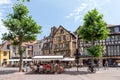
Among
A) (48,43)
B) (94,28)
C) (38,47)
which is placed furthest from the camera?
(38,47)

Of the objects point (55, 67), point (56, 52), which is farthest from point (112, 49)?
point (55, 67)

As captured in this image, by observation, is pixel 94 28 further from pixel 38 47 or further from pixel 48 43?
pixel 38 47

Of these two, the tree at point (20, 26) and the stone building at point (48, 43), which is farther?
the stone building at point (48, 43)

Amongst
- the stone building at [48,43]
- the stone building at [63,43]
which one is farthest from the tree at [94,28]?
the stone building at [48,43]

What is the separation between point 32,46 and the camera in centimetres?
10462

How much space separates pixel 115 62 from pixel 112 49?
364 centimetres

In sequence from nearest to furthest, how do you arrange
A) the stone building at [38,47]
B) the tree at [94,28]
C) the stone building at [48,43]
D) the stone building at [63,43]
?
the tree at [94,28], the stone building at [63,43], the stone building at [48,43], the stone building at [38,47]

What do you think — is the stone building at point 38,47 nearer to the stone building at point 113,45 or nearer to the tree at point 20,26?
the stone building at point 113,45

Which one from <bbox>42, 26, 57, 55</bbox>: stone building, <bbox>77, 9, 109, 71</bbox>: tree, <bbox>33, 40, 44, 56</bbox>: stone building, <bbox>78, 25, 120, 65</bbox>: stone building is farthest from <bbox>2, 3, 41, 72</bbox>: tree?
<bbox>33, 40, 44, 56</bbox>: stone building

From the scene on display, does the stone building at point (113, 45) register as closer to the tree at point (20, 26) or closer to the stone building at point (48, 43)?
the stone building at point (48, 43)

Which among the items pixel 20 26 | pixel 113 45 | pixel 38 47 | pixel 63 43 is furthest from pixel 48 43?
pixel 20 26

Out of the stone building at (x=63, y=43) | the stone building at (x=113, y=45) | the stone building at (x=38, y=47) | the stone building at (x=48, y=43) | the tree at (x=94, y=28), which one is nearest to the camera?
the tree at (x=94, y=28)

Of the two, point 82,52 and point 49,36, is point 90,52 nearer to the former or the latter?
point 82,52

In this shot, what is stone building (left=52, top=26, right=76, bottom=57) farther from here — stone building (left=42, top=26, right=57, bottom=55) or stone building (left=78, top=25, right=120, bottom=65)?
stone building (left=78, top=25, right=120, bottom=65)
